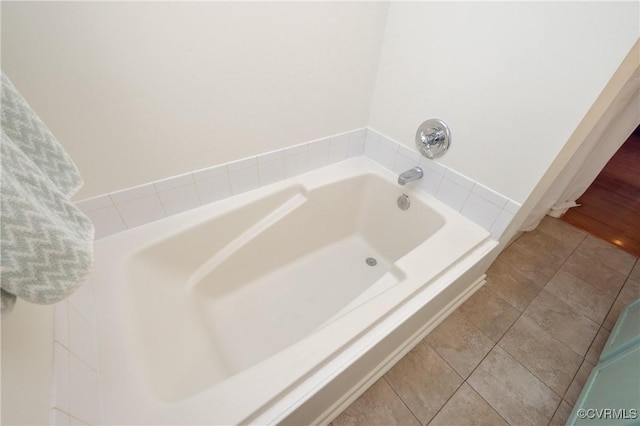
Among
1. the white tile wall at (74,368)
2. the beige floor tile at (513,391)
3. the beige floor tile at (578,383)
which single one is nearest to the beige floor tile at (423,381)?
the beige floor tile at (513,391)

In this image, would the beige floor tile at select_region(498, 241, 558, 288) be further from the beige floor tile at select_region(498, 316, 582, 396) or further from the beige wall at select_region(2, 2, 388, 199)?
the beige wall at select_region(2, 2, 388, 199)

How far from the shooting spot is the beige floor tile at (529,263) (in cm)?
151

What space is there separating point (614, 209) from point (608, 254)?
699mm

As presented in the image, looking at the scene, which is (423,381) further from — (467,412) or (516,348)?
(516,348)

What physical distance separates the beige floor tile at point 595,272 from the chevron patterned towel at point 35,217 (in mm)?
2217

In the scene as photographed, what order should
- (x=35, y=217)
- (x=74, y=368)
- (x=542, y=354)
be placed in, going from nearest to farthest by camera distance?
1. (x=35, y=217)
2. (x=74, y=368)
3. (x=542, y=354)

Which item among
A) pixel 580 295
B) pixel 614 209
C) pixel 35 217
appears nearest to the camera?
pixel 35 217

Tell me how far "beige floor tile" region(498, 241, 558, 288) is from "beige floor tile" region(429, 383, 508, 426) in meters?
0.83

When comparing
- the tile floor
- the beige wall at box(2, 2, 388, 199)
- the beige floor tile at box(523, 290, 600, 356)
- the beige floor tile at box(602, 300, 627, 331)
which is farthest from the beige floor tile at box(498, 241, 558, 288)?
the beige wall at box(2, 2, 388, 199)

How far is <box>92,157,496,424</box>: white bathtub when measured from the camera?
661mm

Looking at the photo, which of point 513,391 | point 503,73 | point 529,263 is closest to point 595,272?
point 529,263

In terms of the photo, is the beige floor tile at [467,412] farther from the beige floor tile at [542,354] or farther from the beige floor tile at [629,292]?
the beige floor tile at [629,292]

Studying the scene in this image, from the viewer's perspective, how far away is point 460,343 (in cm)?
120

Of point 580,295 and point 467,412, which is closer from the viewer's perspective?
point 467,412
